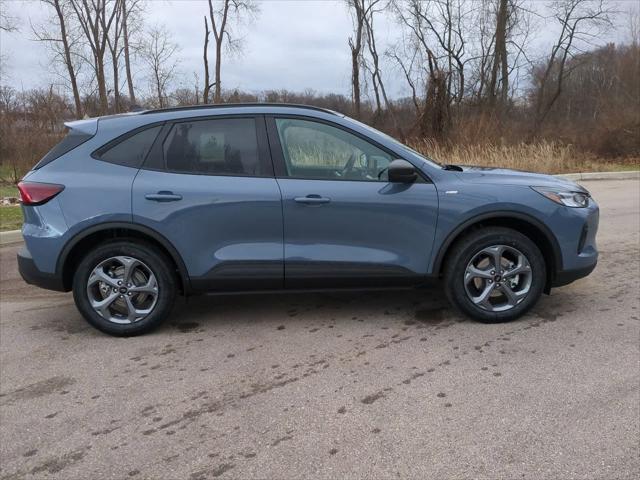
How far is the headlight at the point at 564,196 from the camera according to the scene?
4074 millimetres

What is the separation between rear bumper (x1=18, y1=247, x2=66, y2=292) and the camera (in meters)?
4.02

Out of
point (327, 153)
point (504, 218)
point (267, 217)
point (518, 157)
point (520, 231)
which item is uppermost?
point (327, 153)

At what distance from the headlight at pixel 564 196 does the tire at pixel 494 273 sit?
0.37m

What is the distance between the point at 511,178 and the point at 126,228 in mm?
3053

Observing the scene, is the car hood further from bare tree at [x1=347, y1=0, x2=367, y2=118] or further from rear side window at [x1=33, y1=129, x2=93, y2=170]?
bare tree at [x1=347, y1=0, x2=367, y2=118]

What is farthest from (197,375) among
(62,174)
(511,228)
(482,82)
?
(482,82)

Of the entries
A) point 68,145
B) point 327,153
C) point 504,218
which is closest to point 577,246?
point 504,218

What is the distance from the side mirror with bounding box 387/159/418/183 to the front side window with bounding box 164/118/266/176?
0.99 m

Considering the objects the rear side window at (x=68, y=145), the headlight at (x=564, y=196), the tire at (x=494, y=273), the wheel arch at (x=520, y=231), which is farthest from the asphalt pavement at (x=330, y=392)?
the rear side window at (x=68, y=145)

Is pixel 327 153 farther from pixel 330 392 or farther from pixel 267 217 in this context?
pixel 330 392

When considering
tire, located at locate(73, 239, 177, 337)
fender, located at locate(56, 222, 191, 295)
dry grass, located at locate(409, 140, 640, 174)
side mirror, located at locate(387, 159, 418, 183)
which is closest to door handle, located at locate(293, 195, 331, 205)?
side mirror, located at locate(387, 159, 418, 183)

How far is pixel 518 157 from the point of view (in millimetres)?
15734

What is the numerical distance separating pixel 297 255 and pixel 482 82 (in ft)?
89.4

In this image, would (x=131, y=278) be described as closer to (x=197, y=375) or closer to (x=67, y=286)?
(x=67, y=286)
